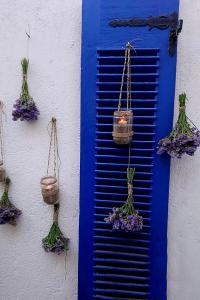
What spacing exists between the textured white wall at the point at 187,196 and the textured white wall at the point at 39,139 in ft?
1.65

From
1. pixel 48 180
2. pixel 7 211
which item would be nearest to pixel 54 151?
pixel 48 180

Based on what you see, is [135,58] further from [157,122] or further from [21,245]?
[21,245]

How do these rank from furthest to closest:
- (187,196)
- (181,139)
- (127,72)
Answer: (187,196)
(127,72)
(181,139)

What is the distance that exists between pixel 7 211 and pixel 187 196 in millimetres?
934

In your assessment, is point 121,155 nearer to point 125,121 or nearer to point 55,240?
point 125,121

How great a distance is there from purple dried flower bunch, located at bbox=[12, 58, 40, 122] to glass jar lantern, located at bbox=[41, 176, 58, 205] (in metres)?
0.32

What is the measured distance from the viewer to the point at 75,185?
1780 millimetres

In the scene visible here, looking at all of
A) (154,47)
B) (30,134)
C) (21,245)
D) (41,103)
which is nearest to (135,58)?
(154,47)

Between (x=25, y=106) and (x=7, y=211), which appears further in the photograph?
(x=7, y=211)

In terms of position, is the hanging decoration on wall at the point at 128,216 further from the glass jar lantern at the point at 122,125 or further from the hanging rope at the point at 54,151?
the hanging rope at the point at 54,151

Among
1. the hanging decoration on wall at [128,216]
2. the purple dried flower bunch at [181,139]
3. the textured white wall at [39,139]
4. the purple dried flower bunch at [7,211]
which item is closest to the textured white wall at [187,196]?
the purple dried flower bunch at [181,139]

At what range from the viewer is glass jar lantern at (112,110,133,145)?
4.92 feet

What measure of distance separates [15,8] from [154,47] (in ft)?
2.42

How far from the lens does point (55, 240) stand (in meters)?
1.77
